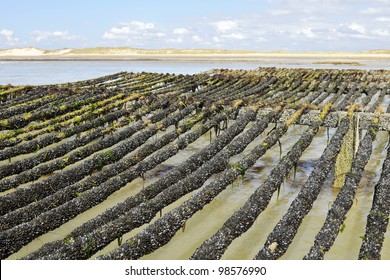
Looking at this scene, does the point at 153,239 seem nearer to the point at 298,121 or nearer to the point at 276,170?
the point at 276,170

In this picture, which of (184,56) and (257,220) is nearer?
(257,220)

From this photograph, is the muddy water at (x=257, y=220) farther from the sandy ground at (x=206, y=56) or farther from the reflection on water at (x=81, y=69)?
the sandy ground at (x=206, y=56)

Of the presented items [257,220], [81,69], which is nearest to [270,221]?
[257,220]

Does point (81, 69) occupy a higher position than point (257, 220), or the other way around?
point (81, 69)

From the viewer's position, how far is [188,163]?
689cm

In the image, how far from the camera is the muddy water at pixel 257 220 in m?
6.11

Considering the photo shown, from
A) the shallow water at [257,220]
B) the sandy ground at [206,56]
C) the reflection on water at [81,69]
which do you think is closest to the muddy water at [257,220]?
the shallow water at [257,220]

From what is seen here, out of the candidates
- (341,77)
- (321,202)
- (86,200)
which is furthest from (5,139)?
(341,77)

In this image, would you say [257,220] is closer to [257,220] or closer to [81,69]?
[257,220]

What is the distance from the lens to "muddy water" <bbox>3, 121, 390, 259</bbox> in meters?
6.11

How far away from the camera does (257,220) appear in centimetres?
718

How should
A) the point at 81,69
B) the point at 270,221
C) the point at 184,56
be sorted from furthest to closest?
the point at 184,56
the point at 81,69
the point at 270,221

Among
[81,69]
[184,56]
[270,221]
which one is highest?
[184,56]

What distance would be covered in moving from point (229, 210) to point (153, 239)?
307 cm
